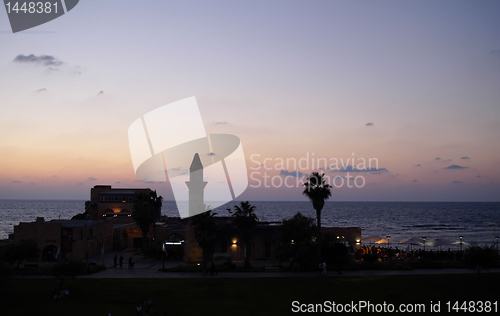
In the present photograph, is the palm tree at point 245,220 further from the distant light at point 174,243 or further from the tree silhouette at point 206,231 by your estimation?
the distant light at point 174,243

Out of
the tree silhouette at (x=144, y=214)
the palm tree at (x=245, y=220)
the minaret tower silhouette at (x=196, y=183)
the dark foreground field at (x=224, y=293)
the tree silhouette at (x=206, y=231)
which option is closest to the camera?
the dark foreground field at (x=224, y=293)

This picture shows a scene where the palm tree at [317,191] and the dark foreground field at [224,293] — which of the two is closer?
the dark foreground field at [224,293]

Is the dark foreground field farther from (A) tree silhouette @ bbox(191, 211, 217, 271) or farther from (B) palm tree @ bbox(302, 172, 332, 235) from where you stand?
(B) palm tree @ bbox(302, 172, 332, 235)

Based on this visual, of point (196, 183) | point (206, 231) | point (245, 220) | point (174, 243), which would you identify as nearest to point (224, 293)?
point (206, 231)

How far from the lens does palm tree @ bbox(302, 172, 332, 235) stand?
6475 cm

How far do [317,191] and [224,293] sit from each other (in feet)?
84.1

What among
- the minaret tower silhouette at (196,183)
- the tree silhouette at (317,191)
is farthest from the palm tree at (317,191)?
the minaret tower silhouette at (196,183)

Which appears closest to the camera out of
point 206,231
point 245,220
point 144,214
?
point 206,231

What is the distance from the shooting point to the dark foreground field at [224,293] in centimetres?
3747

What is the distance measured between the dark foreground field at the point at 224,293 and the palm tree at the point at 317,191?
16955mm

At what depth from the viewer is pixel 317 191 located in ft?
214

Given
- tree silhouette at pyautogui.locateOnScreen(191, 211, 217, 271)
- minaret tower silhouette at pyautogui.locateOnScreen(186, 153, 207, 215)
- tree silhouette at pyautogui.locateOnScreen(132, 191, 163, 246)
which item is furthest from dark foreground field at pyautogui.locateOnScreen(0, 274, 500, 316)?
tree silhouette at pyautogui.locateOnScreen(132, 191, 163, 246)

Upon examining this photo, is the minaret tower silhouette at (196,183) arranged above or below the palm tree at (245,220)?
above

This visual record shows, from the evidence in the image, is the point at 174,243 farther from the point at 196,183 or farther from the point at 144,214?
the point at 196,183
